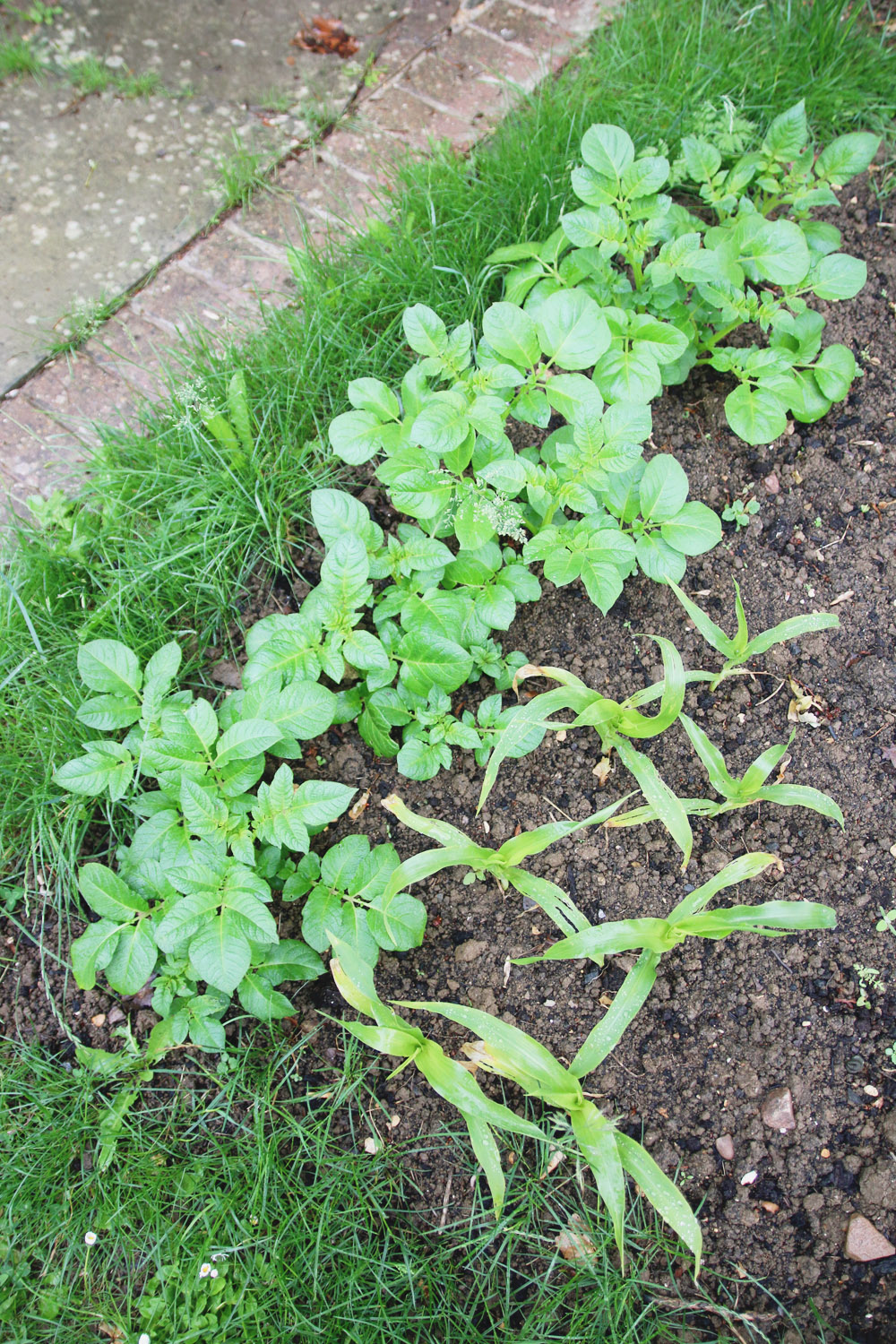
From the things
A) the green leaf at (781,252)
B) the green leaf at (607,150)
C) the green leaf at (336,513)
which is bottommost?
the green leaf at (336,513)

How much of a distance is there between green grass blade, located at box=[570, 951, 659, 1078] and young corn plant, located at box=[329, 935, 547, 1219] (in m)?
0.15

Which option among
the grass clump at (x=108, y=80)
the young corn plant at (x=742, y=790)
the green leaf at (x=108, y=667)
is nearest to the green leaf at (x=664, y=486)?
the young corn plant at (x=742, y=790)

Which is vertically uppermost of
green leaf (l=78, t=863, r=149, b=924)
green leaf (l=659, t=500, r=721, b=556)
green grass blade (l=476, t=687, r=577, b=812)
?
green leaf (l=659, t=500, r=721, b=556)

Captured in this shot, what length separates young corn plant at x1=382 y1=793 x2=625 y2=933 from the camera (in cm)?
169

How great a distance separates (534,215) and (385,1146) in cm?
257

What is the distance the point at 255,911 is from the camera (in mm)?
1654

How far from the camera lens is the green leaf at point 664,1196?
143 cm

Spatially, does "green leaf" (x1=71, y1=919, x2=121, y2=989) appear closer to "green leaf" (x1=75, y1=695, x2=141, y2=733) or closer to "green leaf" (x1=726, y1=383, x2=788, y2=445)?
"green leaf" (x1=75, y1=695, x2=141, y2=733)

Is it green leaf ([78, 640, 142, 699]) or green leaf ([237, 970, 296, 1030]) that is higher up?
green leaf ([78, 640, 142, 699])

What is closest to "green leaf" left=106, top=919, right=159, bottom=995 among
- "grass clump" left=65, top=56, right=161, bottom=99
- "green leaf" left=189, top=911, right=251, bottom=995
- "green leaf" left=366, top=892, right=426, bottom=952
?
"green leaf" left=189, top=911, right=251, bottom=995

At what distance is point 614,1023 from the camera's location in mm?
1600

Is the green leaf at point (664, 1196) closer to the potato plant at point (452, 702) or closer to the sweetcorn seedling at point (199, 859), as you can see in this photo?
the potato plant at point (452, 702)

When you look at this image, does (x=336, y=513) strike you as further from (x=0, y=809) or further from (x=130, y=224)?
(x=130, y=224)

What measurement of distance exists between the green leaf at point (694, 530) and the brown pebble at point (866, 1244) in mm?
1378
